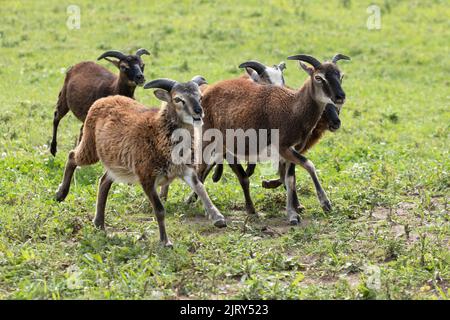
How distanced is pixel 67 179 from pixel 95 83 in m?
3.18

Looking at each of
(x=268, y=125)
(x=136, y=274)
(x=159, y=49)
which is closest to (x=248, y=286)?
(x=136, y=274)

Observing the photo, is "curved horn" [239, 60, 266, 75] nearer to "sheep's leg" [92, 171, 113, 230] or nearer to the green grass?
the green grass

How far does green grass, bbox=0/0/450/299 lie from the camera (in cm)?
739

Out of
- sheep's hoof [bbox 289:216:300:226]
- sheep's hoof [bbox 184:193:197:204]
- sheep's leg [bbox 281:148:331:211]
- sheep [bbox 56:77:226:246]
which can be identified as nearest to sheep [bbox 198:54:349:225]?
sheep's leg [bbox 281:148:331:211]

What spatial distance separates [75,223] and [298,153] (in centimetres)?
275

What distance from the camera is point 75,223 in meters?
8.92

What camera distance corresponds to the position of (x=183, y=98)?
28.1ft

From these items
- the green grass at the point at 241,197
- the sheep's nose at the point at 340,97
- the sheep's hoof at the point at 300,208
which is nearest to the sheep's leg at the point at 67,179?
the green grass at the point at 241,197

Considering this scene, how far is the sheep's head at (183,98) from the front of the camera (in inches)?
334

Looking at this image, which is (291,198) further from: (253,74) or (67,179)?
(67,179)

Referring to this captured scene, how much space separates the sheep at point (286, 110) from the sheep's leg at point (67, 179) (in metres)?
1.77

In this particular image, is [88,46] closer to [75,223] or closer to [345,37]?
[345,37]

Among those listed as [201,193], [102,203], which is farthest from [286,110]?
[102,203]

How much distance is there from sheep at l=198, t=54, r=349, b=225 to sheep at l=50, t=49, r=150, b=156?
6.51 ft
